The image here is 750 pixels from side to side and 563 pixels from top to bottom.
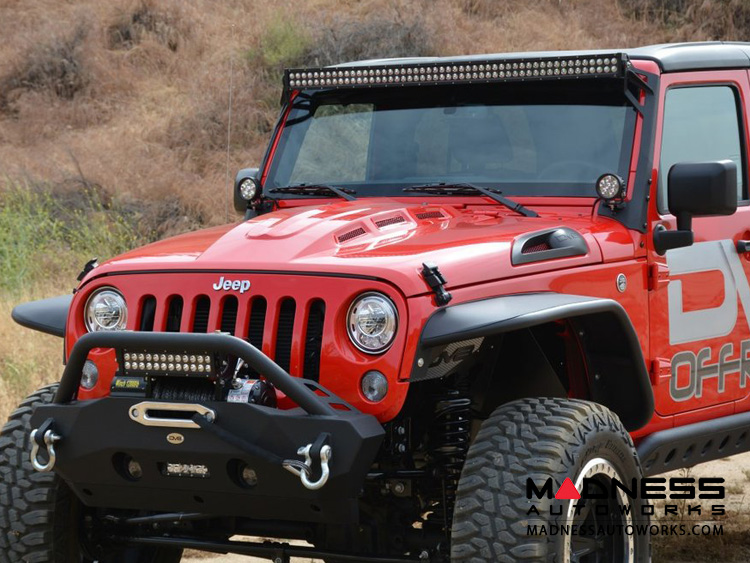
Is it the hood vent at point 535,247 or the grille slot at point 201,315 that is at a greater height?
the hood vent at point 535,247

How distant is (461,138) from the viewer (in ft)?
17.2

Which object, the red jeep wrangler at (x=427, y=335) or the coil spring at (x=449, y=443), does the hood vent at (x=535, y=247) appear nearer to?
the red jeep wrangler at (x=427, y=335)

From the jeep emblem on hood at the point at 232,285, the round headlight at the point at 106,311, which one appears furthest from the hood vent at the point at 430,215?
the round headlight at the point at 106,311

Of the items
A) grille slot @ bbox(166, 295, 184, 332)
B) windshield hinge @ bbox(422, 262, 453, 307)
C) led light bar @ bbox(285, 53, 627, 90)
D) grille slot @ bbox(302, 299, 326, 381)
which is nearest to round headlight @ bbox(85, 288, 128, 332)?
grille slot @ bbox(166, 295, 184, 332)

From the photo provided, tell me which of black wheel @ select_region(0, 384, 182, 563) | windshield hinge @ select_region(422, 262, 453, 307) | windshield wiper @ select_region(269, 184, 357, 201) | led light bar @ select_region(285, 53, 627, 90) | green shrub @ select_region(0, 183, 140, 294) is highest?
green shrub @ select_region(0, 183, 140, 294)

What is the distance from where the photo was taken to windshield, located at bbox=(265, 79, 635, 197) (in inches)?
196

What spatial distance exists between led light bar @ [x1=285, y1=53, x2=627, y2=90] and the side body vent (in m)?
0.74

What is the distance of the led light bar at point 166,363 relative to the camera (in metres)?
3.75

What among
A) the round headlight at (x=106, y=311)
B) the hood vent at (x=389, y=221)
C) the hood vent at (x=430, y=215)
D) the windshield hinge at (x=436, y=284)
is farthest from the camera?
the hood vent at (x=430, y=215)

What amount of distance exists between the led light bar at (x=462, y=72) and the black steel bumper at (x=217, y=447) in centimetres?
183

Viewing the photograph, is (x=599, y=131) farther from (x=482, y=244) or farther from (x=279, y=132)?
(x=279, y=132)

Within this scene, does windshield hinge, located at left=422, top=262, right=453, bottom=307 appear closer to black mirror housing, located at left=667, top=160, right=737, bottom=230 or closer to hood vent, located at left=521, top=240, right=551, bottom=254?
hood vent, located at left=521, top=240, right=551, bottom=254

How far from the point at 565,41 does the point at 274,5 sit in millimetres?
4896

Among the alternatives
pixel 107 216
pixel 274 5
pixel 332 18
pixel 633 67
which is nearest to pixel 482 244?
pixel 633 67
